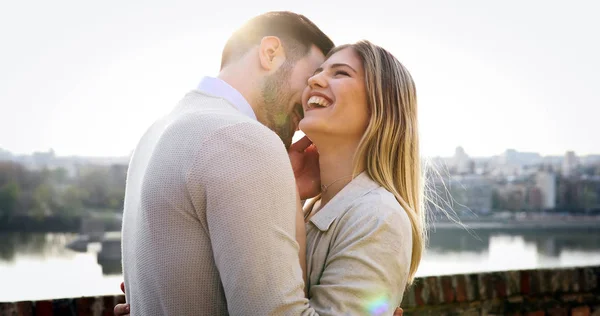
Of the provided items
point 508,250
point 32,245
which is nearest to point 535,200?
point 508,250

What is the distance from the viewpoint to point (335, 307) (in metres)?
1.07

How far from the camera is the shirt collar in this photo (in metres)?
1.31

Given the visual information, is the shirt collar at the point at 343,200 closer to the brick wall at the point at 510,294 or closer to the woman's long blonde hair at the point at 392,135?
the woman's long blonde hair at the point at 392,135

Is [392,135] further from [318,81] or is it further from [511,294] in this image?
[511,294]

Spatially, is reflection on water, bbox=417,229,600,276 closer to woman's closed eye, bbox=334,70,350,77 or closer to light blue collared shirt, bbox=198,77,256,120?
woman's closed eye, bbox=334,70,350,77

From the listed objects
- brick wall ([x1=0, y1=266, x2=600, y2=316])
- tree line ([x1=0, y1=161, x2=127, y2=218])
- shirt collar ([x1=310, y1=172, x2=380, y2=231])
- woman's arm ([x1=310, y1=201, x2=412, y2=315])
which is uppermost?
shirt collar ([x1=310, y1=172, x2=380, y2=231])

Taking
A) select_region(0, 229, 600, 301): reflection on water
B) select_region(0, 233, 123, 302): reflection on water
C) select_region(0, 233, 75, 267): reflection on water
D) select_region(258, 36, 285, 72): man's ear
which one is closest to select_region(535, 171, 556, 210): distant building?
select_region(0, 229, 600, 301): reflection on water

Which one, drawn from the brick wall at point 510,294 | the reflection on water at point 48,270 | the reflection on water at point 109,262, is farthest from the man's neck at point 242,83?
the reflection on water at point 48,270

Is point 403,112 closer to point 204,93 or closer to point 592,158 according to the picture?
point 204,93

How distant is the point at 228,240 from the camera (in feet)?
3.03

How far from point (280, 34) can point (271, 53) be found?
0.09m

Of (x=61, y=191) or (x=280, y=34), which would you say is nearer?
(x=280, y=34)

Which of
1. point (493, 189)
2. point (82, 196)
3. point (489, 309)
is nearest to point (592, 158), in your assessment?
point (493, 189)

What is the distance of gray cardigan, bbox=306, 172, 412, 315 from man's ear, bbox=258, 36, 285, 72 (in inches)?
15.3
